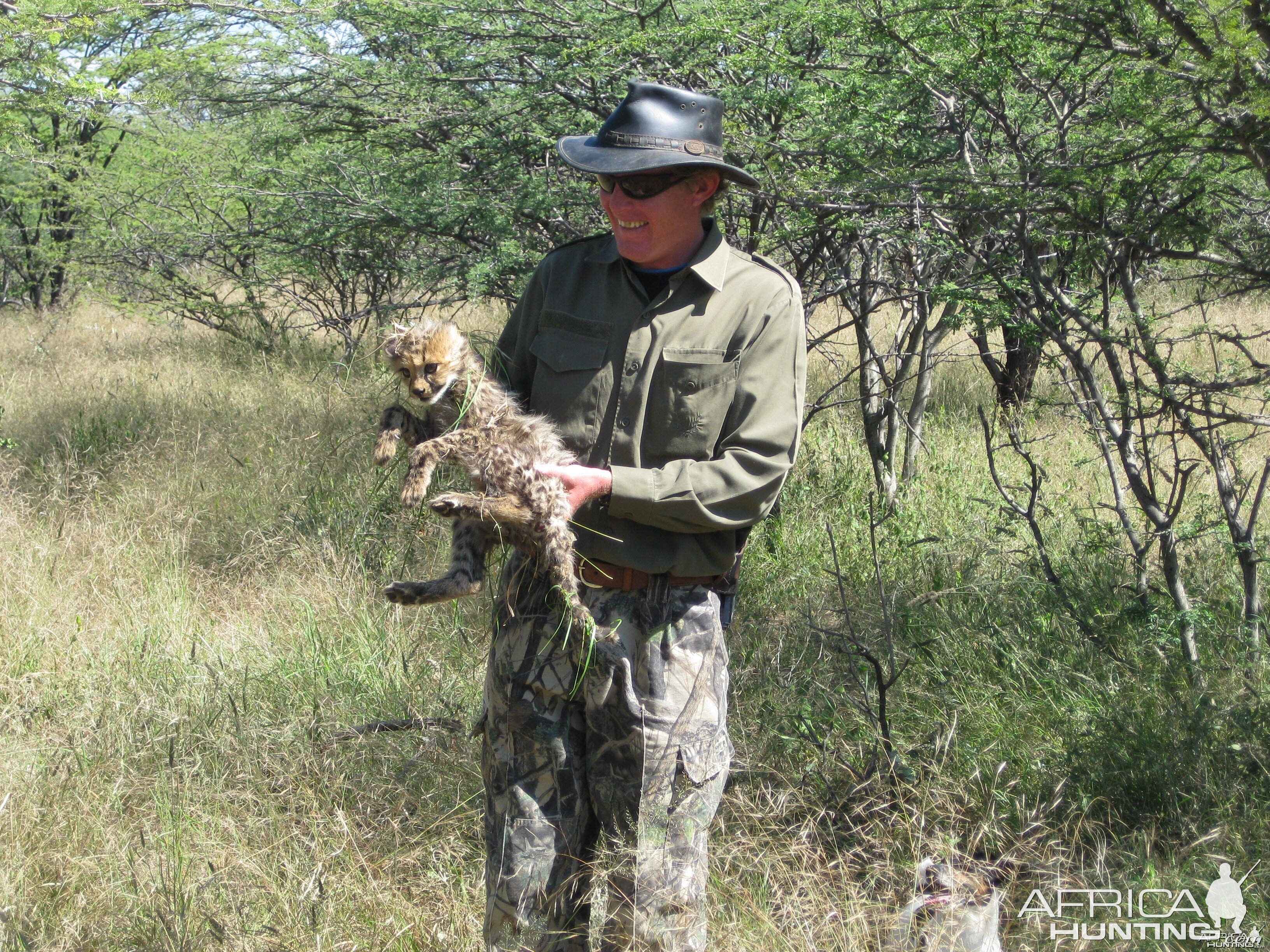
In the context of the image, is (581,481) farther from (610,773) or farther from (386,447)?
(610,773)

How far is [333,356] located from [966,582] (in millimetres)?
7153

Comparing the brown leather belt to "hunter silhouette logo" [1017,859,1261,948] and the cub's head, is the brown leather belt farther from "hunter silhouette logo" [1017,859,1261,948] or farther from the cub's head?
"hunter silhouette logo" [1017,859,1261,948]

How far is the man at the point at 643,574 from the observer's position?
256cm

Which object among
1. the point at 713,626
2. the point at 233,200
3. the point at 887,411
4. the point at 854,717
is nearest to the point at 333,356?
the point at 233,200

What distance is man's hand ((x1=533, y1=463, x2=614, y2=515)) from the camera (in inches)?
96.3

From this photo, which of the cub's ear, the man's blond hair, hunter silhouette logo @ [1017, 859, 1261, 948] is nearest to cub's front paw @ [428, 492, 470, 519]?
the cub's ear

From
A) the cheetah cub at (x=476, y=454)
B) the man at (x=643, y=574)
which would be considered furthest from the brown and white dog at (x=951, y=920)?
the cheetah cub at (x=476, y=454)

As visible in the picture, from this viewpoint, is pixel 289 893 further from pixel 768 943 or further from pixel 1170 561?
pixel 1170 561

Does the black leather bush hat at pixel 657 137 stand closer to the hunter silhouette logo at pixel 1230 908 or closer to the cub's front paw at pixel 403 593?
the cub's front paw at pixel 403 593

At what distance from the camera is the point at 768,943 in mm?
2785

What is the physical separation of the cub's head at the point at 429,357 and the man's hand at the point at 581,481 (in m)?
0.39

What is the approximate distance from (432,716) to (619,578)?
71.8 inches

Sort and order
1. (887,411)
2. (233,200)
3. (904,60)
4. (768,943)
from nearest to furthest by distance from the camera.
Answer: (768,943), (904,60), (887,411), (233,200)

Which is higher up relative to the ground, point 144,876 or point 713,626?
point 713,626
